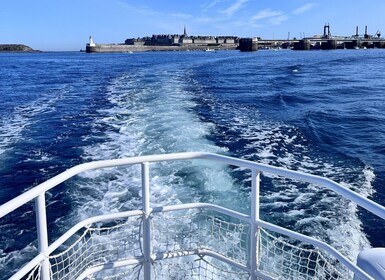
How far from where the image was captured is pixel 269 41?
117m

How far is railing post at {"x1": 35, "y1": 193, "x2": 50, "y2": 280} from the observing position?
1642 millimetres

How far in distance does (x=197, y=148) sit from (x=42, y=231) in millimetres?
6230

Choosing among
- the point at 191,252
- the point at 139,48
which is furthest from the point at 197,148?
the point at 139,48

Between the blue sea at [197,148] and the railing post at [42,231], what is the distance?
247cm

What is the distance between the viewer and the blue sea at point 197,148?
16.2 feet

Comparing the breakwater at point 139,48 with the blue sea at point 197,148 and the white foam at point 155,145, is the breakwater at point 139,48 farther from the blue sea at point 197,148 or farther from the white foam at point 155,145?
the white foam at point 155,145

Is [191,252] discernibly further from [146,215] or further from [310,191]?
[310,191]

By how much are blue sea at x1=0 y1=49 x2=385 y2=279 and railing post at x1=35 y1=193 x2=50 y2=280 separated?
2467 mm

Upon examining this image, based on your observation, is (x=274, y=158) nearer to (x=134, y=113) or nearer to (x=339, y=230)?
(x=339, y=230)

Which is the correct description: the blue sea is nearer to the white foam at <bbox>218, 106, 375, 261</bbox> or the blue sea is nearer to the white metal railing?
the white foam at <bbox>218, 106, 375, 261</bbox>

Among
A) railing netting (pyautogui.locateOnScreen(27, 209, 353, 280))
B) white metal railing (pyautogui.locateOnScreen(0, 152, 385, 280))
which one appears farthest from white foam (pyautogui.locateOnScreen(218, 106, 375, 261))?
white metal railing (pyautogui.locateOnScreen(0, 152, 385, 280))

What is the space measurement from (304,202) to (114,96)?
11.7 metres

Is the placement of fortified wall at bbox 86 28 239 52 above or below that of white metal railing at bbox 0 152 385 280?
above

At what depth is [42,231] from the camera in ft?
5.49
